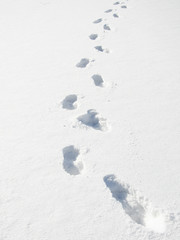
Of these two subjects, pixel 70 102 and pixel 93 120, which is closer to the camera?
pixel 93 120

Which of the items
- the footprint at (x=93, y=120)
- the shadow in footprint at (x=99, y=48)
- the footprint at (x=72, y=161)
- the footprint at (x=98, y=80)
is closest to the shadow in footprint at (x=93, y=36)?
the shadow in footprint at (x=99, y=48)

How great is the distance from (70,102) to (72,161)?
690mm

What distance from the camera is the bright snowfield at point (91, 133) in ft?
4.45

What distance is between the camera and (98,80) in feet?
8.22

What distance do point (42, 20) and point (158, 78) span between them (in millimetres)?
2308

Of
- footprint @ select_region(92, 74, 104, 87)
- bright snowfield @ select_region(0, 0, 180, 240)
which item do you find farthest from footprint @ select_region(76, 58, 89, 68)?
footprint @ select_region(92, 74, 104, 87)

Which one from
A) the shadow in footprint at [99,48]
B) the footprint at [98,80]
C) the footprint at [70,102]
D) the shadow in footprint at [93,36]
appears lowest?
the footprint at [70,102]

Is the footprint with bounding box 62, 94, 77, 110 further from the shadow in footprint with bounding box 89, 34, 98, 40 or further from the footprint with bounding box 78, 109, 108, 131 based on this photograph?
the shadow in footprint with bounding box 89, 34, 98, 40

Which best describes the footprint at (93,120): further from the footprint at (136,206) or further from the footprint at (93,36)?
the footprint at (93,36)

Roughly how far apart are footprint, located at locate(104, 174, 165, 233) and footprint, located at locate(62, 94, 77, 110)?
31.1 inches

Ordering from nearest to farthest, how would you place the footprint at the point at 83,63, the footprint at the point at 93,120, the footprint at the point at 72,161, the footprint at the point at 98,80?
1. the footprint at the point at 72,161
2. the footprint at the point at 93,120
3. the footprint at the point at 98,80
4. the footprint at the point at 83,63

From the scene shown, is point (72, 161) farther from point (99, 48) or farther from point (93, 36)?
point (93, 36)

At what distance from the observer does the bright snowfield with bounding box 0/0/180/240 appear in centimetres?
136

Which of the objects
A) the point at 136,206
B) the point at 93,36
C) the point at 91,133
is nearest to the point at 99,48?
the point at 93,36
